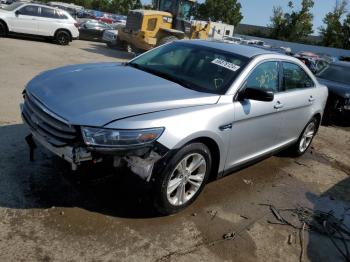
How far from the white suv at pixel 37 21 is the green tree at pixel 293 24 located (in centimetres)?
3965

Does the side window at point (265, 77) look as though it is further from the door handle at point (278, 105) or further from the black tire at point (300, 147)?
the black tire at point (300, 147)

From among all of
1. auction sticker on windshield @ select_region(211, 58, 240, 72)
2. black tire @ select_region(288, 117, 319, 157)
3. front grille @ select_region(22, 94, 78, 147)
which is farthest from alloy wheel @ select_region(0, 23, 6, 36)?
auction sticker on windshield @ select_region(211, 58, 240, 72)

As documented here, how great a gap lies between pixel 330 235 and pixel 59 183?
9.68 feet

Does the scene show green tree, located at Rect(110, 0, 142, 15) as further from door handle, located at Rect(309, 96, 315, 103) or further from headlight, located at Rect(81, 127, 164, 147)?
headlight, located at Rect(81, 127, 164, 147)

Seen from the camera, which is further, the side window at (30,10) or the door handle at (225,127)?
the side window at (30,10)

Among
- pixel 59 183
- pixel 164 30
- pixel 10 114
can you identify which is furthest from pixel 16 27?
pixel 59 183

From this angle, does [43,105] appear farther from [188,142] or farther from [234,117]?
[234,117]

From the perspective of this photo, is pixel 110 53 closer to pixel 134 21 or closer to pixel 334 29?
pixel 134 21

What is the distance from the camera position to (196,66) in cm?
452

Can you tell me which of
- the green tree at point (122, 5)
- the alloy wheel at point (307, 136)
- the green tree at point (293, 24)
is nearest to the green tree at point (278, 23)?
the green tree at point (293, 24)

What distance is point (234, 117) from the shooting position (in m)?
4.05

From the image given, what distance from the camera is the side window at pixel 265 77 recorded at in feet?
14.5

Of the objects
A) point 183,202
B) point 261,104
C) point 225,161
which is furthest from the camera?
point 261,104

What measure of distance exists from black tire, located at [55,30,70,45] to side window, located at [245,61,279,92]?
1409 centimetres
